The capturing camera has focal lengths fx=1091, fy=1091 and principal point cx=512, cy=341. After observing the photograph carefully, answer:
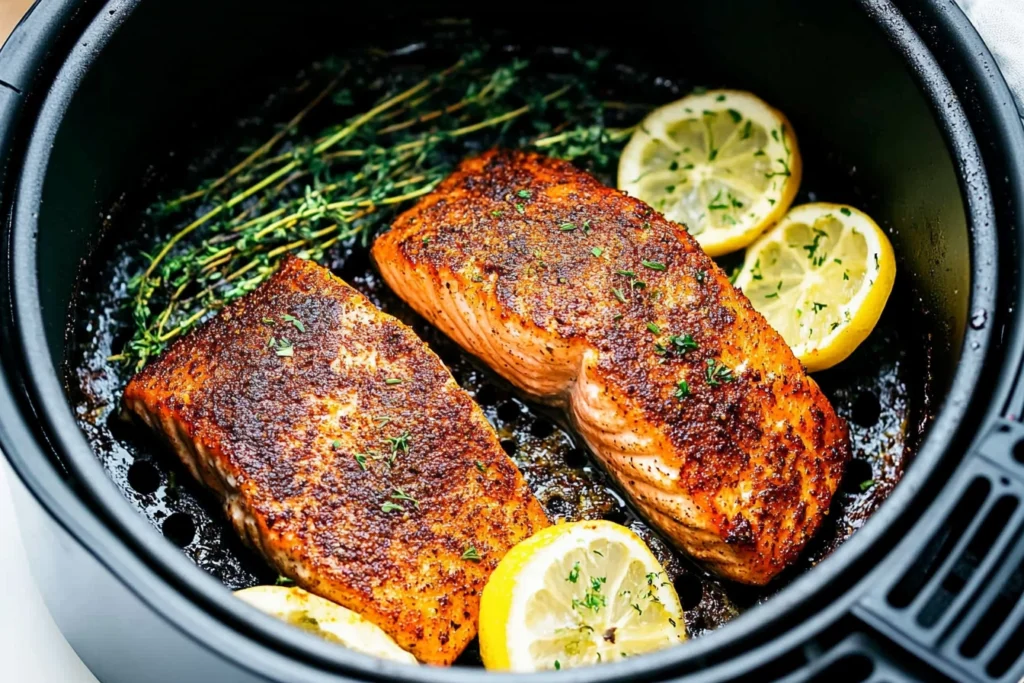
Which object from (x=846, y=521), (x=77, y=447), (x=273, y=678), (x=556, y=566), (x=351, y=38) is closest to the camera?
(x=273, y=678)

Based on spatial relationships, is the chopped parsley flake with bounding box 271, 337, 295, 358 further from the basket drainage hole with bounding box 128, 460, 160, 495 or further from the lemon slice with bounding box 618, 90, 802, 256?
the lemon slice with bounding box 618, 90, 802, 256

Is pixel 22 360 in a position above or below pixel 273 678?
above

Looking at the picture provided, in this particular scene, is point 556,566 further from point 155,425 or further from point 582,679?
point 155,425

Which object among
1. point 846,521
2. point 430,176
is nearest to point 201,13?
point 430,176

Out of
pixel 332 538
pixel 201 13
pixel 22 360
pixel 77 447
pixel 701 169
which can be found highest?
pixel 201 13

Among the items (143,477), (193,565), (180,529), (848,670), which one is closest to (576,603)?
(848,670)

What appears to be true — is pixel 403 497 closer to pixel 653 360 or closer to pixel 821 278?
pixel 653 360
